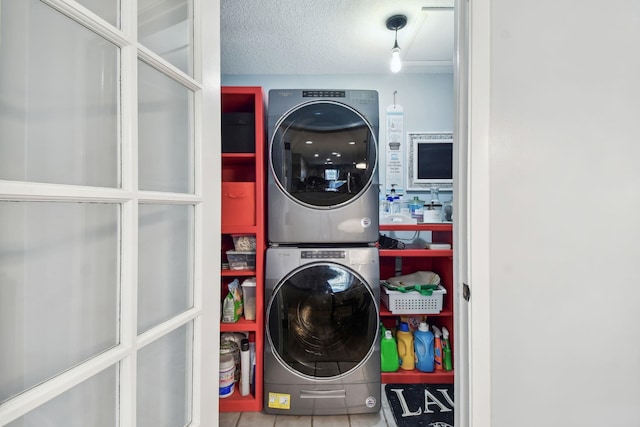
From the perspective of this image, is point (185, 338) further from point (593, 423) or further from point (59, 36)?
point (593, 423)

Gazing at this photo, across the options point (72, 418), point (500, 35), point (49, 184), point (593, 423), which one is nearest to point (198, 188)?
point (49, 184)

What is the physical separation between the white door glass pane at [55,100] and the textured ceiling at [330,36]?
4.94ft

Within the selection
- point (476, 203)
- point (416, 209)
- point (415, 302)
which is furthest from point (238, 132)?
point (415, 302)

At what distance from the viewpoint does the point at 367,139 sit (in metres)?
1.59

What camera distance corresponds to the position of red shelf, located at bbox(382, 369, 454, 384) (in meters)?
1.78

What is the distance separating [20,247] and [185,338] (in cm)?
43

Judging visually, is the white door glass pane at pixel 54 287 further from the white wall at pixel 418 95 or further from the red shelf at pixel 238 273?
the white wall at pixel 418 95

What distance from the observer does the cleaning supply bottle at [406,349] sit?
6.00 feet

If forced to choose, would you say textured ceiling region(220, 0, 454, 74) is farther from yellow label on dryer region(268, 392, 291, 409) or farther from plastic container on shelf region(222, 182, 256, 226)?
yellow label on dryer region(268, 392, 291, 409)

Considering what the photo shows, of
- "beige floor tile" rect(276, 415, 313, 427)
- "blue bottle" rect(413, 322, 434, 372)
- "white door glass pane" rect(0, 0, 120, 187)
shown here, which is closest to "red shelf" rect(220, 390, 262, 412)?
"beige floor tile" rect(276, 415, 313, 427)

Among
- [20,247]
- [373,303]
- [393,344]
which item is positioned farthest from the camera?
[393,344]

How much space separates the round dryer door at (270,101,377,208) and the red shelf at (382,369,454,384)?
1.19 meters

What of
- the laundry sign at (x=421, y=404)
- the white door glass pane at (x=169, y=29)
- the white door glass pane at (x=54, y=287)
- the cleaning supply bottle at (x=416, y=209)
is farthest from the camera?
the cleaning supply bottle at (x=416, y=209)

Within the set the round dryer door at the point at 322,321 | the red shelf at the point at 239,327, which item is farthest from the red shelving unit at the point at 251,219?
the round dryer door at the point at 322,321
